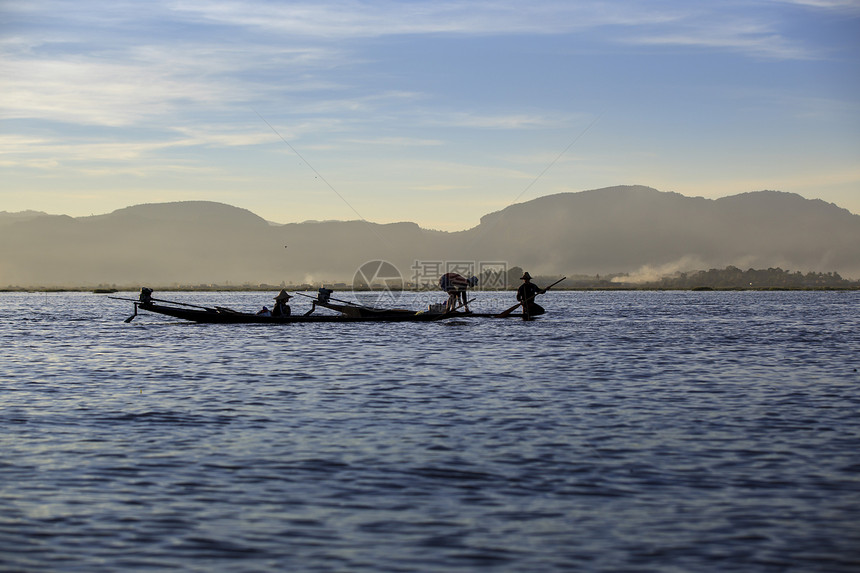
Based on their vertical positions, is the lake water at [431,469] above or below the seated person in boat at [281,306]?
below

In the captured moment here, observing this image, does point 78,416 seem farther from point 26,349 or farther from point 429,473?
→ point 26,349

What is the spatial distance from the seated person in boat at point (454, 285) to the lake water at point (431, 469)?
75.5ft

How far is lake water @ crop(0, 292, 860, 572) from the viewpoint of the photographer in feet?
27.8

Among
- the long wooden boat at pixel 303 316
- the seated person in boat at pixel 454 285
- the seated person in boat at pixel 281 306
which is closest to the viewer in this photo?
the long wooden boat at pixel 303 316

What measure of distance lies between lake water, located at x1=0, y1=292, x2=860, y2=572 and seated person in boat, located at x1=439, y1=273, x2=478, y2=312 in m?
23.0

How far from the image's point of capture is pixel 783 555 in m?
8.28

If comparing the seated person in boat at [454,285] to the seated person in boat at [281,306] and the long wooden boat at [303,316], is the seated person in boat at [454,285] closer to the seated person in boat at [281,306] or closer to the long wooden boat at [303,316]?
the long wooden boat at [303,316]

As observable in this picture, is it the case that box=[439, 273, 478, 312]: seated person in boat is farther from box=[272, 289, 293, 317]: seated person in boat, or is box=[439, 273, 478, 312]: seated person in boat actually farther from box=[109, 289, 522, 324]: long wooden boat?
box=[272, 289, 293, 317]: seated person in boat

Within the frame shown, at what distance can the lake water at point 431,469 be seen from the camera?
27.8 ft

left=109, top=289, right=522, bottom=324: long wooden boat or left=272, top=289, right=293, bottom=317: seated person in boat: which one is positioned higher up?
left=272, top=289, right=293, bottom=317: seated person in boat

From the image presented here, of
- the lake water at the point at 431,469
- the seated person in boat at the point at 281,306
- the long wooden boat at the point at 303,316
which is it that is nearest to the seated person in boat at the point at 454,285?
the long wooden boat at the point at 303,316

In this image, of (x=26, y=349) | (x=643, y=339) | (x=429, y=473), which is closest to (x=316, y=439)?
(x=429, y=473)

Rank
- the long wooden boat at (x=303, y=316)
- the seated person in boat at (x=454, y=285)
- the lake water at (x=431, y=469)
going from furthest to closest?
1. the seated person in boat at (x=454, y=285)
2. the long wooden boat at (x=303, y=316)
3. the lake water at (x=431, y=469)

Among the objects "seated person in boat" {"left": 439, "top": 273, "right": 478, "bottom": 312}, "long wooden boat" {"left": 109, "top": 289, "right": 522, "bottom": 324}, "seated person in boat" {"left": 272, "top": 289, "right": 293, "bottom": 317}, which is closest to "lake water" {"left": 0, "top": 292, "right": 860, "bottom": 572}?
"long wooden boat" {"left": 109, "top": 289, "right": 522, "bottom": 324}
